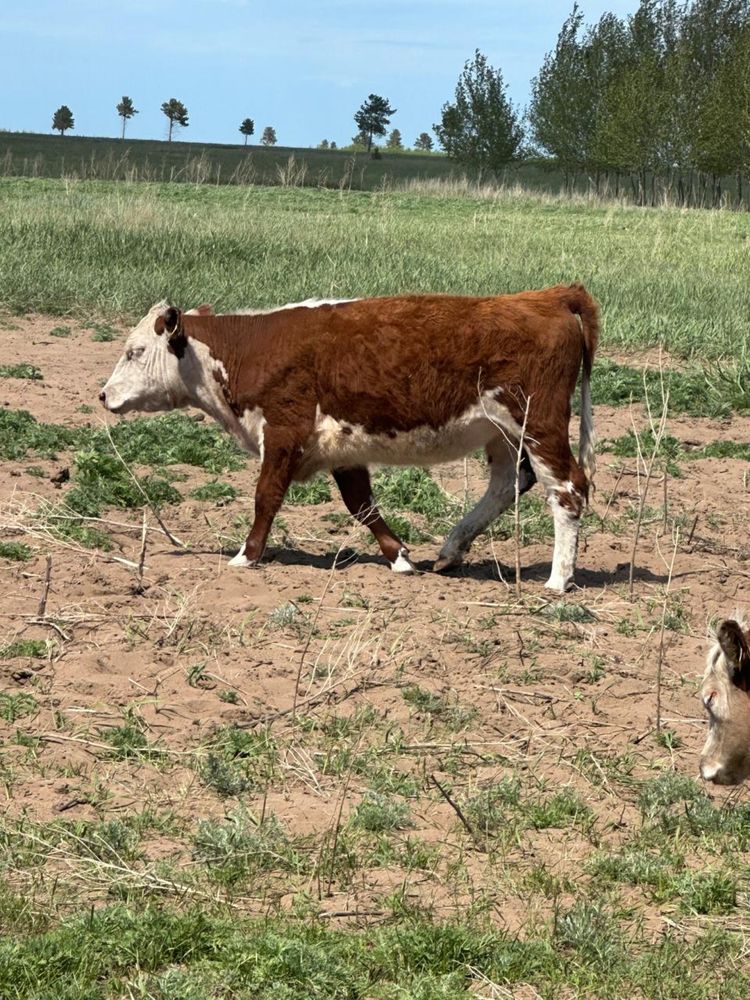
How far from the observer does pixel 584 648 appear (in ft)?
24.4

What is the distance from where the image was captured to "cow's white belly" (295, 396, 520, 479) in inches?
342

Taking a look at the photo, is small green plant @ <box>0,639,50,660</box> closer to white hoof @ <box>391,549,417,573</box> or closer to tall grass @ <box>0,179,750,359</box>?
white hoof @ <box>391,549,417,573</box>

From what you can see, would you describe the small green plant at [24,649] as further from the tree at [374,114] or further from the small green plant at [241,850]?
the tree at [374,114]

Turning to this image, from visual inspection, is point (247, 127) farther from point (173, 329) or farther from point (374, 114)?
point (173, 329)

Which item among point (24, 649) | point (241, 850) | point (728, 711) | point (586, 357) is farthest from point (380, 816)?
point (586, 357)

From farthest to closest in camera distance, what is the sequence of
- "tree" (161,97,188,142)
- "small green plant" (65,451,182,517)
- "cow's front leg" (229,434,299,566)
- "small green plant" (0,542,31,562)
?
"tree" (161,97,188,142) → "small green plant" (65,451,182,517) → "cow's front leg" (229,434,299,566) → "small green plant" (0,542,31,562)

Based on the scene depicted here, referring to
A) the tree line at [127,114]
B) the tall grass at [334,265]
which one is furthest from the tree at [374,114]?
the tall grass at [334,265]

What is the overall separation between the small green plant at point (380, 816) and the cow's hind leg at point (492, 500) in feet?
12.1

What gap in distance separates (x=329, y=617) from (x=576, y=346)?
2.36 meters

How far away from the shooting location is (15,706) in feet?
20.8

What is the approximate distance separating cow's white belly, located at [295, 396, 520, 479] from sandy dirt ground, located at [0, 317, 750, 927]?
0.64 meters

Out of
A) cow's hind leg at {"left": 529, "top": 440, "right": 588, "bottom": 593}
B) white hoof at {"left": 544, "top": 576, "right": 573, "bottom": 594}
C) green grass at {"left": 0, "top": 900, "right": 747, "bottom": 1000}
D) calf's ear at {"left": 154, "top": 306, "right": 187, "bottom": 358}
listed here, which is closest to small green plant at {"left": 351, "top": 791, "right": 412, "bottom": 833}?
green grass at {"left": 0, "top": 900, "right": 747, "bottom": 1000}

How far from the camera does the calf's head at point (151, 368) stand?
9336mm

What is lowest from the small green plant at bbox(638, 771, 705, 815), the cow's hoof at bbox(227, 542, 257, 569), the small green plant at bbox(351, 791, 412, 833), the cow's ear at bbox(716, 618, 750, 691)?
the small green plant at bbox(351, 791, 412, 833)
